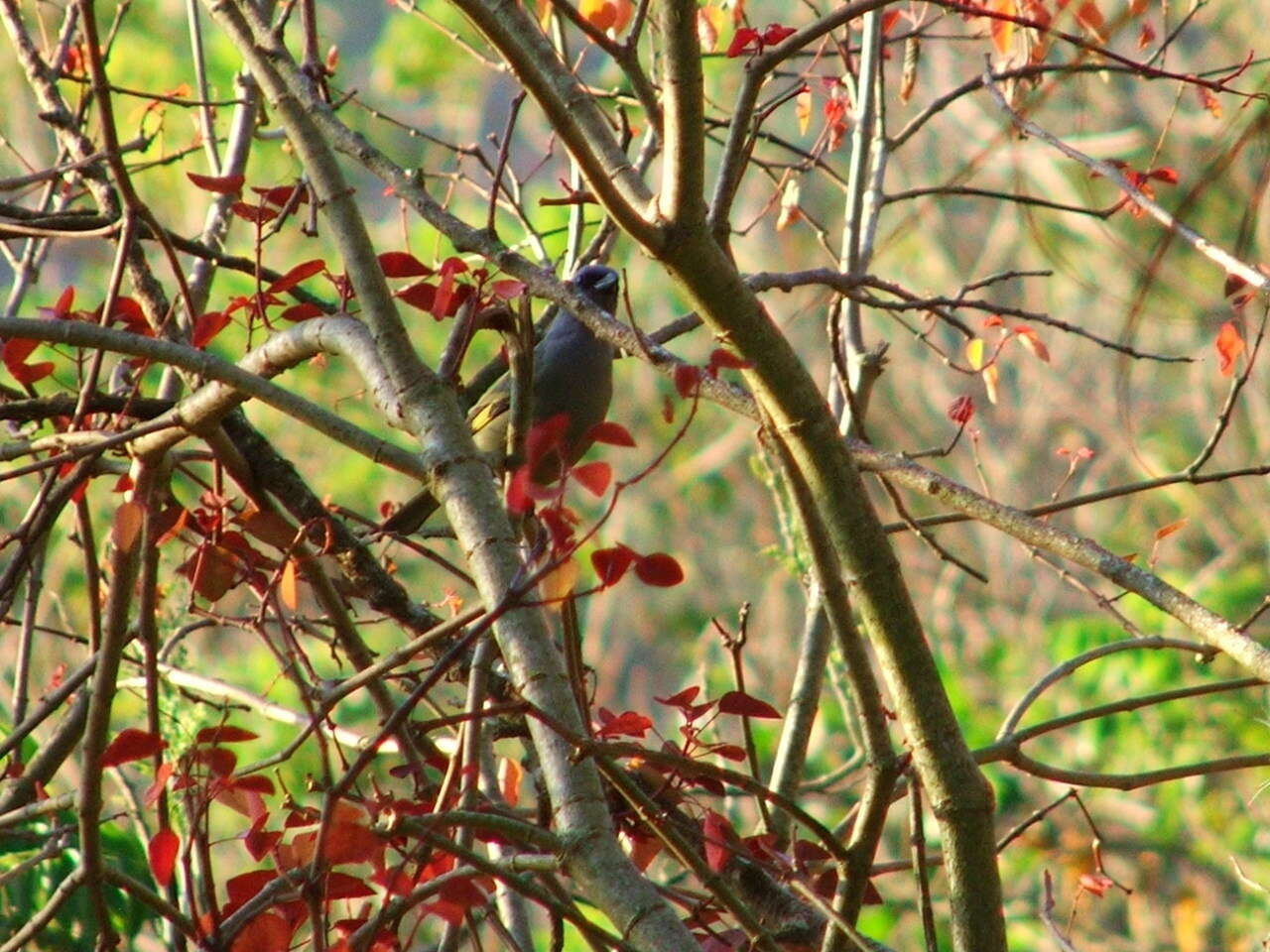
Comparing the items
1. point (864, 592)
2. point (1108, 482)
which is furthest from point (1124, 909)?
point (864, 592)

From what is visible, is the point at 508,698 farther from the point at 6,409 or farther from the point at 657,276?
the point at 657,276

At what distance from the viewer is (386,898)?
1553 millimetres

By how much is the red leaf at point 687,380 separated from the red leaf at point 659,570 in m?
0.18

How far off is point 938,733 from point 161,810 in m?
1.00

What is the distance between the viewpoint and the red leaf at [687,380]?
5.38 ft

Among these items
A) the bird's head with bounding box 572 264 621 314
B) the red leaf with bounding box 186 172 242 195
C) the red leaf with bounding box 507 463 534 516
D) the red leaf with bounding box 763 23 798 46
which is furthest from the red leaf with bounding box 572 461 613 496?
the bird's head with bounding box 572 264 621 314

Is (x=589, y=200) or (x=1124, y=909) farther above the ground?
(x=1124, y=909)

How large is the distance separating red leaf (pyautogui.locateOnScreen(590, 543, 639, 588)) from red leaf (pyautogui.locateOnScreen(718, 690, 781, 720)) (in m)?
0.33

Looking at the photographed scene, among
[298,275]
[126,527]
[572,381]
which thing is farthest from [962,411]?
[126,527]

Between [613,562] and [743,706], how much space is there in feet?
1.22

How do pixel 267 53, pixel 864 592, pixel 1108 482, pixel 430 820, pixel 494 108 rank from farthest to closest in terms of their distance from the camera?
pixel 494 108 → pixel 1108 482 → pixel 267 53 → pixel 864 592 → pixel 430 820

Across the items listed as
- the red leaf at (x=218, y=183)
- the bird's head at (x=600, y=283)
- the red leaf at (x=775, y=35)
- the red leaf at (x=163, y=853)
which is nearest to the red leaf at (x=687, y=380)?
the red leaf at (x=163, y=853)

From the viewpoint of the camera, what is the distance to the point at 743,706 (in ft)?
6.11

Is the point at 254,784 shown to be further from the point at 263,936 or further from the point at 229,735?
the point at 263,936
